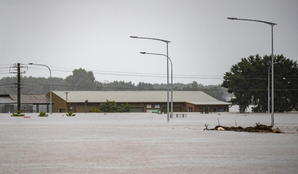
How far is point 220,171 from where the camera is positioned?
1108cm

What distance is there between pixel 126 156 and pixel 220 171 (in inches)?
163

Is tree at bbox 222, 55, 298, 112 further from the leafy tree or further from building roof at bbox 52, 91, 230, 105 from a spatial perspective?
the leafy tree

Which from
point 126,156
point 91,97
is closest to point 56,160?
point 126,156

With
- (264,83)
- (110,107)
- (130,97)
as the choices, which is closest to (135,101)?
(130,97)

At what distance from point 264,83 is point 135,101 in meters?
36.0

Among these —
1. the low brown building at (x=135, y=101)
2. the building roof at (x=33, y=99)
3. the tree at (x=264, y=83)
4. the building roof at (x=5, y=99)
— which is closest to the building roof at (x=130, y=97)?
the low brown building at (x=135, y=101)

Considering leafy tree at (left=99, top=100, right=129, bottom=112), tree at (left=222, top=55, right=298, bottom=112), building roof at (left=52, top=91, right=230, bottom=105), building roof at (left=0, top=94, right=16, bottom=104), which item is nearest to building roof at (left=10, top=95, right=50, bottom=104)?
building roof at (left=0, top=94, right=16, bottom=104)

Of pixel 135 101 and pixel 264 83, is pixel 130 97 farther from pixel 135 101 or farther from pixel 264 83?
pixel 264 83

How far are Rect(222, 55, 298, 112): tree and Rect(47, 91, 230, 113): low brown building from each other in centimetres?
1735

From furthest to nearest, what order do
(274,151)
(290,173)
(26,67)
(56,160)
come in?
1. (26,67)
2. (274,151)
3. (56,160)
4. (290,173)

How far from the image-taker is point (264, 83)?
327ft

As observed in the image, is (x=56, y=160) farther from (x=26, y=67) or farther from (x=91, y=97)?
(x=91, y=97)

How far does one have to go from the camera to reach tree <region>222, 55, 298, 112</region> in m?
97.8

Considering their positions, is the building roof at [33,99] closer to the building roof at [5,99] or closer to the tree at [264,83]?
the building roof at [5,99]
